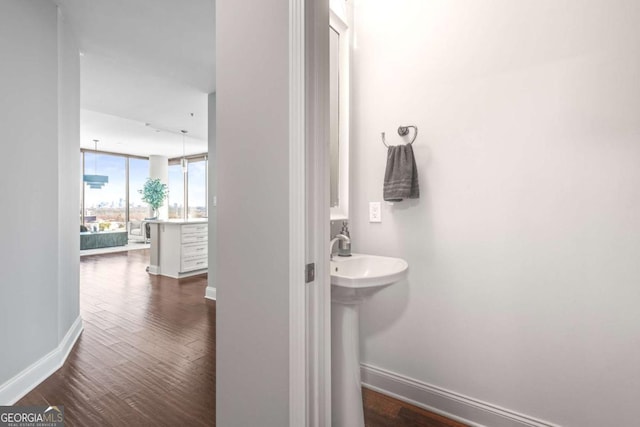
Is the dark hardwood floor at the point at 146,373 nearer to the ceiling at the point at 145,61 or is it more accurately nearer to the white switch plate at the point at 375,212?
the white switch plate at the point at 375,212

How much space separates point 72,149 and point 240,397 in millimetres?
2538

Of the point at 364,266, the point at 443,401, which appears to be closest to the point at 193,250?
the point at 364,266

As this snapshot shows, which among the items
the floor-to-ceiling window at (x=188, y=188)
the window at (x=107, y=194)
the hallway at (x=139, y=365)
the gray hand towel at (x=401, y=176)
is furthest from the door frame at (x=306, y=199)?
the window at (x=107, y=194)

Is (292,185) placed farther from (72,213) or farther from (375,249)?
(72,213)

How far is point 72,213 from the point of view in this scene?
2471mm

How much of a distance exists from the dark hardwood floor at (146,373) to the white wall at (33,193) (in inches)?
9.3

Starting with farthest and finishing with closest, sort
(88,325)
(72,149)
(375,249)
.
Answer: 1. (88,325)
2. (72,149)
3. (375,249)

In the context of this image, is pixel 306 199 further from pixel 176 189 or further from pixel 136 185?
pixel 136 185

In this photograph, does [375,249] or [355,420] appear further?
[375,249]

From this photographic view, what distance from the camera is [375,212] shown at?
187cm

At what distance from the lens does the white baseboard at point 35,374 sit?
66.1 inches

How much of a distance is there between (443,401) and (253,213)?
151 centimetres

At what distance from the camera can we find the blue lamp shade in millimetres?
7594

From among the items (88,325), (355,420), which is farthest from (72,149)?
(355,420)
